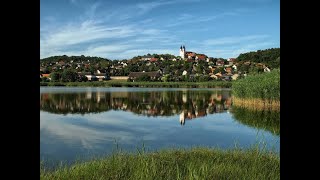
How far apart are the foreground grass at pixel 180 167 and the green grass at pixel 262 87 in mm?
14030

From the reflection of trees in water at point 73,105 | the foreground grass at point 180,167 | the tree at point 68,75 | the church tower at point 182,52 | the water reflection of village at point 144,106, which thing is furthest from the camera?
the church tower at point 182,52

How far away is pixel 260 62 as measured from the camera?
59312 mm

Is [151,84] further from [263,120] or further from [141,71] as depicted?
[263,120]

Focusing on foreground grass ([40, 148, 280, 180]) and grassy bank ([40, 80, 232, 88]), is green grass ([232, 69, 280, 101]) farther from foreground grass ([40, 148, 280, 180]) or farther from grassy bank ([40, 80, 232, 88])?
grassy bank ([40, 80, 232, 88])

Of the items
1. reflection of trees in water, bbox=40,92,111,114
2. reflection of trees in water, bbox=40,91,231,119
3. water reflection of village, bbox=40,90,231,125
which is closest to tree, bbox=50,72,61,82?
reflection of trees in water, bbox=40,91,231,119

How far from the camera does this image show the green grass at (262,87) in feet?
69.9

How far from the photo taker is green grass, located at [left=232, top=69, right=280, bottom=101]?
21.3 m

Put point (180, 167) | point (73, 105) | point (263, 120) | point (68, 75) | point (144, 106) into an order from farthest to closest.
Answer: point (68, 75), point (73, 105), point (144, 106), point (263, 120), point (180, 167)

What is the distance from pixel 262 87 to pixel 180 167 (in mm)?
17198

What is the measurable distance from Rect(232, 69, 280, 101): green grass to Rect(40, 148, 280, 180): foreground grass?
14030 mm

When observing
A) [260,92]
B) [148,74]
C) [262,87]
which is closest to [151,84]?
[148,74]

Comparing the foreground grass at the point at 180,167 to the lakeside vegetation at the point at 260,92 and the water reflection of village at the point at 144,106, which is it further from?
the lakeside vegetation at the point at 260,92

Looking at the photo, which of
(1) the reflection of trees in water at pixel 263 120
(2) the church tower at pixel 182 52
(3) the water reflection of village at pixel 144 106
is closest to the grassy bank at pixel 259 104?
(1) the reflection of trees in water at pixel 263 120

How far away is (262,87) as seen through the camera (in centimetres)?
2233
